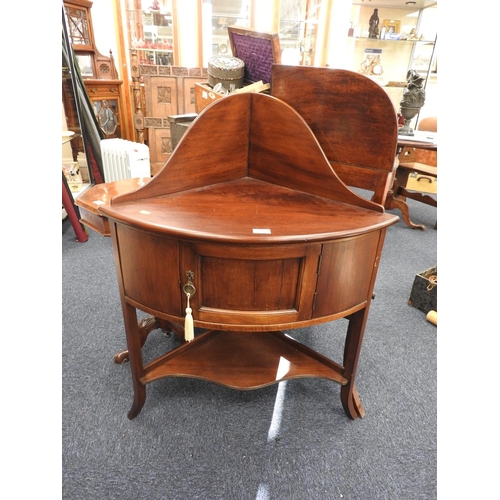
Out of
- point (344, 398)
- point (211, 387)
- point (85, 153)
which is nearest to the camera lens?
point (344, 398)

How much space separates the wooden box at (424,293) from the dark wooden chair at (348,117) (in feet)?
3.96

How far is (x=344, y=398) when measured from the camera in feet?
4.32

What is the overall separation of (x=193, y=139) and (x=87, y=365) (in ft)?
3.85

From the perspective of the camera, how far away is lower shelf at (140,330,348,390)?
1239 mm

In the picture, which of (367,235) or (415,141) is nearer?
(367,235)

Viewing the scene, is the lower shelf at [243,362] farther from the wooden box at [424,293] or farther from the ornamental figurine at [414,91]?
the ornamental figurine at [414,91]

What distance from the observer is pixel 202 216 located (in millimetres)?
881

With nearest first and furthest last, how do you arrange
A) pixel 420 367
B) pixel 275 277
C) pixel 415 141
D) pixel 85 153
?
pixel 275 277 → pixel 420 367 → pixel 415 141 → pixel 85 153

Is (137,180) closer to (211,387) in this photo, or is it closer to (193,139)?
(193,139)

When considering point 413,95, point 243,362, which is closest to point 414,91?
point 413,95

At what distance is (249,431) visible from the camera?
4.22 feet

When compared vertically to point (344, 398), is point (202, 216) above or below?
above

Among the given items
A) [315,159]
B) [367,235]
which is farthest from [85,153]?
[367,235]

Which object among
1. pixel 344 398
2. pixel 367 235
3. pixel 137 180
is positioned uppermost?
pixel 367 235
